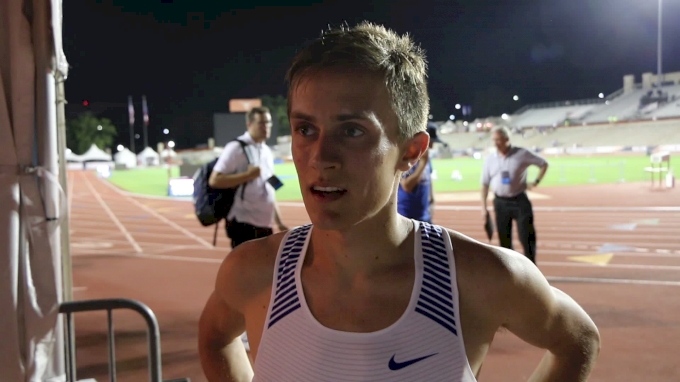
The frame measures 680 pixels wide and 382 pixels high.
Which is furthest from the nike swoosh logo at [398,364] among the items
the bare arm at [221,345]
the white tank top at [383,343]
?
the bare arm at [221,345]

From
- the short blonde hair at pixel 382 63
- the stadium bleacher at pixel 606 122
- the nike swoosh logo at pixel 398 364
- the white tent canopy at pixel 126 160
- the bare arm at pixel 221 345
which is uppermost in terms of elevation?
the stadium bleacher at pixel 606 122

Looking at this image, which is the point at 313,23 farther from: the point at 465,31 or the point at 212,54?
the point at 212,54

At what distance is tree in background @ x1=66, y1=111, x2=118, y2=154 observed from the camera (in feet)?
257

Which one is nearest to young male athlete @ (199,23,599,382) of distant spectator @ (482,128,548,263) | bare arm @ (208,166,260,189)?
bare arm @ (208,166,260,189)

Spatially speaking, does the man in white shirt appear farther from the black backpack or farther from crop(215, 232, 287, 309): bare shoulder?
crop(215, 232, 287, 309): bare shoulder

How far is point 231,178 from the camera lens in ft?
17.0

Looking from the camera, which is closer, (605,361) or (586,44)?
(605,361)

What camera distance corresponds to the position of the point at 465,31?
70.4m

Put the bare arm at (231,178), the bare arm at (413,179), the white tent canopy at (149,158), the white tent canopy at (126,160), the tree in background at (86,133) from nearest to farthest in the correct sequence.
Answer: the bare arm at (231,178) → the bare arm at (413,179) → the white tent canopy at (126,160) → the white tent canopy at (149,158) → the tree in background at (86,133)

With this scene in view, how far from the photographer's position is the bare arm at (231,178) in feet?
17.0

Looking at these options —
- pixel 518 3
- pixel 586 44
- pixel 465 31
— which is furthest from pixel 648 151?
pixel 586 44

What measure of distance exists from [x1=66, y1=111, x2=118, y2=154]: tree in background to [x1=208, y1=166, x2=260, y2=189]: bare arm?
260 ft

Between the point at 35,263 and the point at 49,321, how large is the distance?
0.32m

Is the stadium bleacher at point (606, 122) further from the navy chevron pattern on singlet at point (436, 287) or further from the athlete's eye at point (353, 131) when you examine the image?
A: the athlete's eye at point (353, 131)
